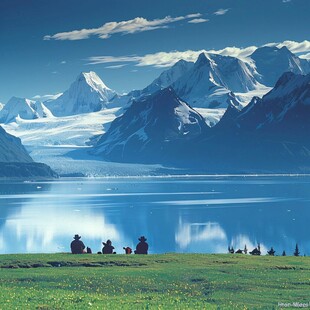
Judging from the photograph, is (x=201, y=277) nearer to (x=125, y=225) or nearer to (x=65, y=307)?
(x=65, y=307)

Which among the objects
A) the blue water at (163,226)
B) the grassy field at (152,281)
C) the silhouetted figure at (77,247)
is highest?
the blue water at (163,226)

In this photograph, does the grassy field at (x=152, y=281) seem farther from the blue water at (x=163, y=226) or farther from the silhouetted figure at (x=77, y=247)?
the blue water at (x=163, y=226)

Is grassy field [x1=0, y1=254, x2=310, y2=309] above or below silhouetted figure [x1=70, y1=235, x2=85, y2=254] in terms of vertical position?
below

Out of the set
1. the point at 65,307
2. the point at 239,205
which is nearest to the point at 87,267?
the point at 65,307

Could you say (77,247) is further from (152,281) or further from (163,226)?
(163,226)

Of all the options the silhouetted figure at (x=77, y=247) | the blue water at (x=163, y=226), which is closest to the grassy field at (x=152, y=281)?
the silhouetted figure at (x=77, y=247)

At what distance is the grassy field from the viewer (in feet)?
115

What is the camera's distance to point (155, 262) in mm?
52375

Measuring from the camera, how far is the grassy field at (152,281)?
35.1m

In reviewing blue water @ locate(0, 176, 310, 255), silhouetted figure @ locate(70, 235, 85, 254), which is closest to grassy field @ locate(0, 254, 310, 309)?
silhouetted figure @ locate(70, 235, 85, 254)

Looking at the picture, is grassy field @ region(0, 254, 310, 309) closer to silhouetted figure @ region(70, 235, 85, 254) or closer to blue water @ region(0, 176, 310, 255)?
silhouetted figure @ region(70, 235, 85, 254)

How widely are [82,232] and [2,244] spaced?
20.6 m

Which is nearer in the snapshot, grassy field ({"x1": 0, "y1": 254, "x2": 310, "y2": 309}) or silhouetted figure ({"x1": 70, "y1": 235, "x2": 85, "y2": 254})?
grassy field ({"x1": 0, "y1": 254, "x2": 310, "y2": 309})

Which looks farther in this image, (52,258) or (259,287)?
(52,258)
